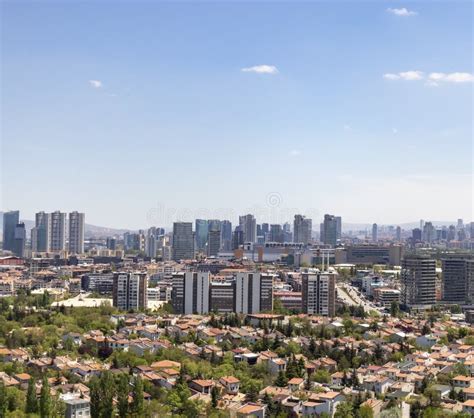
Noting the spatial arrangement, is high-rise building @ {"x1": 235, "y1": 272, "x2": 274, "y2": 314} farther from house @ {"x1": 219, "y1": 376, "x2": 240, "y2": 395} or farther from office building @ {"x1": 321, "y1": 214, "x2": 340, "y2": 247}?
office building @ {"x1": 321, "y1": 214, "x2": 340, "y2": 247}

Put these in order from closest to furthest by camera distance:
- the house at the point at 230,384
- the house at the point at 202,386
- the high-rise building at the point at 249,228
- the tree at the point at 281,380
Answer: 1. the house at the point at 202,386
2. the house at the point at 230,384
3. the tree at the point at 281,380
4. the high-rise building at the point at 249,228

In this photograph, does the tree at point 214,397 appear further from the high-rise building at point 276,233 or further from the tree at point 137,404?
the high-rise building at point 276,233

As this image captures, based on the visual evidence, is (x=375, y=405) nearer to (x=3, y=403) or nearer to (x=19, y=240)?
(x=3, y=403)

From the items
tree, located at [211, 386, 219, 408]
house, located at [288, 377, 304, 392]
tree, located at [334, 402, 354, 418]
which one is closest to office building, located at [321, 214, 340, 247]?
house, located at [288, 377, 304, 392]

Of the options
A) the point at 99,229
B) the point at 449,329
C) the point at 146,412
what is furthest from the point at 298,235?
the point at 99,229

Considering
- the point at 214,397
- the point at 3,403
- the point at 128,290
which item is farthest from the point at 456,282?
the point at 3,403

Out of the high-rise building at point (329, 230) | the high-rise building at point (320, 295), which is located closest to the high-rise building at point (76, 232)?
the high-rise building at point (329, 230)
